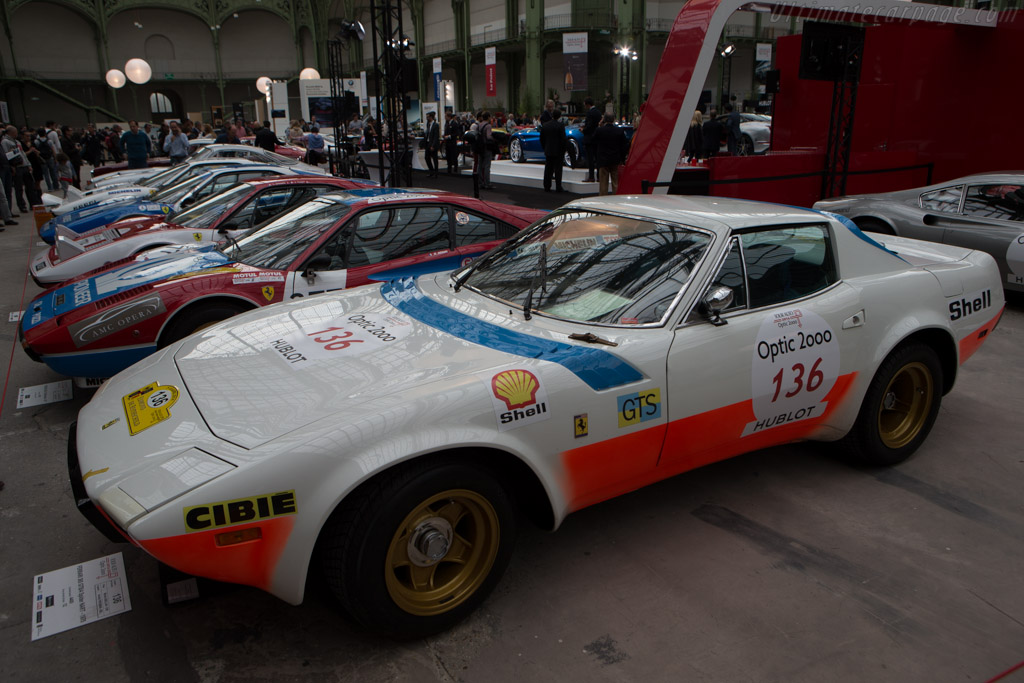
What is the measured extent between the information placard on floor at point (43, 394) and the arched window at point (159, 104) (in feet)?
157

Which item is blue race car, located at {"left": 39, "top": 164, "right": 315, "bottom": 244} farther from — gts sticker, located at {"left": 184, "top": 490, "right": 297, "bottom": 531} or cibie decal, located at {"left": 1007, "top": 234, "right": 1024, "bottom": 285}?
cibie decal, located at {"left": 1007, "top": 234, "right": 1024, "bottom": 285}

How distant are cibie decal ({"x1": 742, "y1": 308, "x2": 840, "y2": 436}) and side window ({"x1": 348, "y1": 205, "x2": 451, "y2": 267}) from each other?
2.97m

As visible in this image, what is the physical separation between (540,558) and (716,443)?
90cm

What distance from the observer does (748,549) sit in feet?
10.2

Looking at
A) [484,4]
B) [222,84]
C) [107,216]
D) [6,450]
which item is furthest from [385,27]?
[222,84]

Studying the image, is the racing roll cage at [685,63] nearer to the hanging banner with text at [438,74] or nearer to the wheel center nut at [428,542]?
the wheel center nut at [428,542]

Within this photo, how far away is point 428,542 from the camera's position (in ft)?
8.00

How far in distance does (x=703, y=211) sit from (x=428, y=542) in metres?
2.05

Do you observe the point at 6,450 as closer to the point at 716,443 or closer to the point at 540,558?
the point at 540,558

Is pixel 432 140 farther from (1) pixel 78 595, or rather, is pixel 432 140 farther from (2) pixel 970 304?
(1) pixel 78 595

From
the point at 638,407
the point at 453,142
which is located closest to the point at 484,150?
the point at 453,142

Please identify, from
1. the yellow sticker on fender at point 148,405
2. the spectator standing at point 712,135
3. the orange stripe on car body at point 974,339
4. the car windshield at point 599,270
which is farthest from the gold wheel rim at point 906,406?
the spectator standing at point 712,135

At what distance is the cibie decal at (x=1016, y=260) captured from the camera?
6535 millimetres

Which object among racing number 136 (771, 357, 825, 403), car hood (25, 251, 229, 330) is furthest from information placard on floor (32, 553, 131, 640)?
racing number 136 (771, 357, 825, 403)
